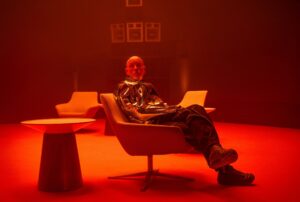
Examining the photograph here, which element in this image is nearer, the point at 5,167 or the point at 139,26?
the point at 5,167

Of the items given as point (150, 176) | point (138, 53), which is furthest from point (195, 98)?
point (138, 53)

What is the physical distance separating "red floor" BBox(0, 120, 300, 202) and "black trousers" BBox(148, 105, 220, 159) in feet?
1.29

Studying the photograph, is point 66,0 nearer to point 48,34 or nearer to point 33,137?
point 48,34

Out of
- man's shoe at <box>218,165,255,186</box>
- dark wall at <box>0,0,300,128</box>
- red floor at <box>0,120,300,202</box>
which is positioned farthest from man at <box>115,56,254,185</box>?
dark wall at <box>0,0,300,128</box>

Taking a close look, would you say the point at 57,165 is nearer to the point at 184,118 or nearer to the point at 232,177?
the point at 184,118

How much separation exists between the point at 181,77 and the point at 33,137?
13.5ft

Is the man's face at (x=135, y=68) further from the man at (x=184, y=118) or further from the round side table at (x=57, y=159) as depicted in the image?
the round side table at (x=57, y=159)

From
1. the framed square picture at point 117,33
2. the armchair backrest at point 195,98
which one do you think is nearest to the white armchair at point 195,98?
the armchair backrest at point 195,98

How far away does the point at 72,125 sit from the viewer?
3.00 m

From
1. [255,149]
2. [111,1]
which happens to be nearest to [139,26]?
[111,1]

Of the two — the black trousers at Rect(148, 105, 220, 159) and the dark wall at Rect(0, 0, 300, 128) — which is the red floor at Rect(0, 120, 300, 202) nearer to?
the black trousers at Rect(148, 105, 220, 159)

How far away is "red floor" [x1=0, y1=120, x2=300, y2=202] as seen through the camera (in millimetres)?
2861

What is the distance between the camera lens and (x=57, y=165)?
302 centimetres

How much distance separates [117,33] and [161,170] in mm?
5871
